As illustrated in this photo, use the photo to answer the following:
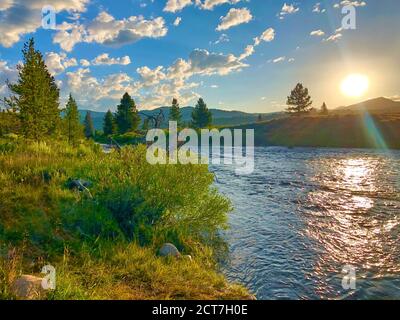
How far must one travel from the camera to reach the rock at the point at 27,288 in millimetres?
5320

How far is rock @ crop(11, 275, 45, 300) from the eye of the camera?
5.32 m

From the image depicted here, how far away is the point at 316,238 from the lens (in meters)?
13.8

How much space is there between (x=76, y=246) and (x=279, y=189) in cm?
→ 1854

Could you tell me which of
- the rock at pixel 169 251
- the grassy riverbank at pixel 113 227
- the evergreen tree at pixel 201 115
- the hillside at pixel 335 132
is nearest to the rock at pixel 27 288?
the grassy riverbank at pixel 113 227

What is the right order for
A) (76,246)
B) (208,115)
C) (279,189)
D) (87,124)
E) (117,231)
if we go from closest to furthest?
(76,246)
(117,231)
(279,189)
(208,115)
(87,124)

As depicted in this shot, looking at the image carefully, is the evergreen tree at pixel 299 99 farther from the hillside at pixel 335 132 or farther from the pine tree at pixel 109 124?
the pine tree at pixel 109 124

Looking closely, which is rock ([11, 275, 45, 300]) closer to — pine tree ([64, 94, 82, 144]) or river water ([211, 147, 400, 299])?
river water ([211, 147, 400, 299])

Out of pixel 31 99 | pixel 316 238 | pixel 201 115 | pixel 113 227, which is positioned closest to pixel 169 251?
pixel 113 227

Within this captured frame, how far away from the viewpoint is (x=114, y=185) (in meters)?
11.7

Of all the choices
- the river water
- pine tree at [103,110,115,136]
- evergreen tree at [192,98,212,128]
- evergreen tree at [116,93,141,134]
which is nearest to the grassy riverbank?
the river water

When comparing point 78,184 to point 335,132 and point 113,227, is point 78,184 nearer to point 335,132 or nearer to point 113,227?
point 113,227
